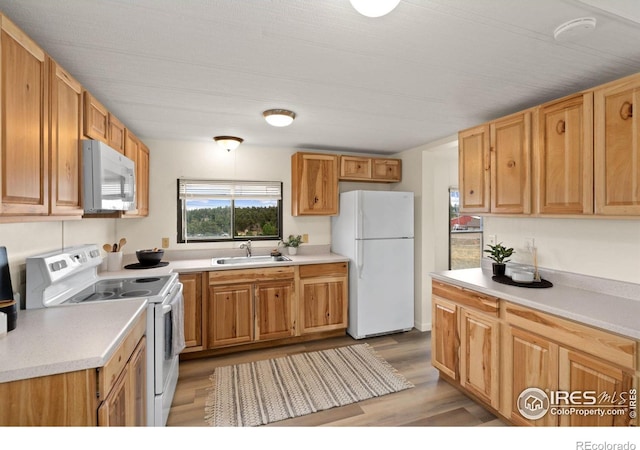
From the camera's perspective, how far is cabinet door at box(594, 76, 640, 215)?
1.62 m

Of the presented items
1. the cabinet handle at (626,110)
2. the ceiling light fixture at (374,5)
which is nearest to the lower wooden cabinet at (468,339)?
the cabinet handle at (626,110)

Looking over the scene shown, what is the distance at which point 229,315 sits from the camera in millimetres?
3092

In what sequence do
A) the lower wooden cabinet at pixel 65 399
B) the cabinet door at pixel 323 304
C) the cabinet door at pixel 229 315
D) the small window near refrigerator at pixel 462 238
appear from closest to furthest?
the lower wooden cabinet at pixel 65 399, the cabinet door at pixel 229 315, the cabinet door at pixel 323 304, the small window near refrigerator at pixel 462 238

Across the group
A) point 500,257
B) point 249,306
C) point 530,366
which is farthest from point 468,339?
point 249,306

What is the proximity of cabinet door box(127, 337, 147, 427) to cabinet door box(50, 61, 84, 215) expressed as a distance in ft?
2.77

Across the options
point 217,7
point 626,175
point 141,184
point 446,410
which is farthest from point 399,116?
point 141,184

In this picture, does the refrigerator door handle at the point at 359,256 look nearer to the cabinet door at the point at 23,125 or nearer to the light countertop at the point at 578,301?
the light countertop at the point at 578,301

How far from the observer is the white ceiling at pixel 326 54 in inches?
50.7

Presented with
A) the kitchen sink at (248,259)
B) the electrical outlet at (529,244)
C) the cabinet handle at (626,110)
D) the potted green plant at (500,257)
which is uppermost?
the cabinet handle at (626,110)

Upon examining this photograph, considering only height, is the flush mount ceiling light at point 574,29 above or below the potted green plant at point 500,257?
above

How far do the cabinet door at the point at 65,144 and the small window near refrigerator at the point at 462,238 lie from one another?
3.90 meters
